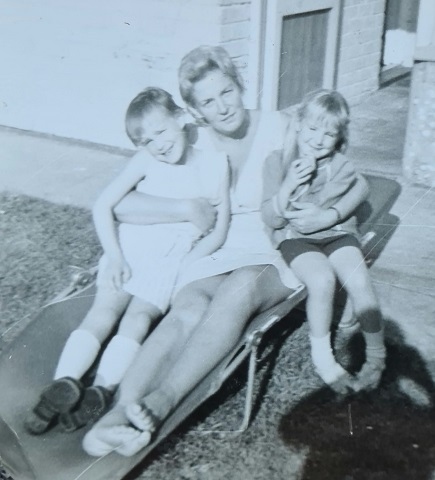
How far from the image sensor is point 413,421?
91.0 inches

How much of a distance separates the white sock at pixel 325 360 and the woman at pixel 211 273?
0.71 feet

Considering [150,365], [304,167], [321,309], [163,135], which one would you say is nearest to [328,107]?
[304,167]

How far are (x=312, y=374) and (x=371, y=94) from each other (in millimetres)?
4177

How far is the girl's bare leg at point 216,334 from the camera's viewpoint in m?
1.95

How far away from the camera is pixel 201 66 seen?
91.4 inches

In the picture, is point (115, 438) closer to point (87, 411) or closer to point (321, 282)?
point (87, 411)

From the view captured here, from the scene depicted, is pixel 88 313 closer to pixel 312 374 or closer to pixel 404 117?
pixel 312 374

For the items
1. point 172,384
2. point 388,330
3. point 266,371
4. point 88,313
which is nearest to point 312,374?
point 266,371

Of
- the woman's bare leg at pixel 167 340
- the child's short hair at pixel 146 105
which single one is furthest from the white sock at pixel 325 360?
the child's short hair at pixel 146 105

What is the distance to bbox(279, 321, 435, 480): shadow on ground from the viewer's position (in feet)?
6.95

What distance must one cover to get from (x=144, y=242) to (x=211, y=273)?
0.31 m

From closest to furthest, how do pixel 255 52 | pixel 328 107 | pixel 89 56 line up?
pixel 328 107
pixel 255 52
pixel 89 56

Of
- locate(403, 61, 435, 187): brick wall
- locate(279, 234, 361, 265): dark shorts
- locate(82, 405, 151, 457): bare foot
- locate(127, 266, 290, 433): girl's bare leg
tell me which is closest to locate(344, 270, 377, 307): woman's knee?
locate(279, 234, 361, 265): dark shorts

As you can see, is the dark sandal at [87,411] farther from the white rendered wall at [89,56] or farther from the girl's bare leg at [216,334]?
the white rendered wall at [89,56]
